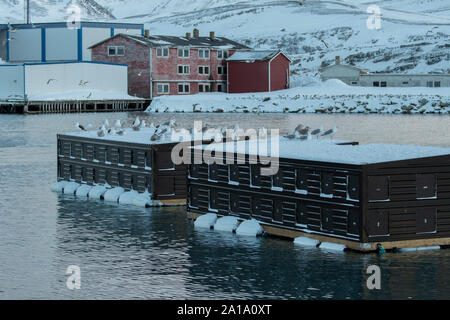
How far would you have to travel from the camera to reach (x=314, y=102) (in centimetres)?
10519

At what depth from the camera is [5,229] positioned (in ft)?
89.4

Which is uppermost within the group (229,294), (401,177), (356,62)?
(356,62)

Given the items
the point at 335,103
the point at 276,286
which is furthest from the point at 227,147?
the point at 335,103

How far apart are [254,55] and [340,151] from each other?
8394cm

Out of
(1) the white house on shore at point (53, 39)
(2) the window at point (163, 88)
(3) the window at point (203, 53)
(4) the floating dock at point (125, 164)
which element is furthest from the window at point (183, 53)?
(4) the floating dock at point (125, 164)

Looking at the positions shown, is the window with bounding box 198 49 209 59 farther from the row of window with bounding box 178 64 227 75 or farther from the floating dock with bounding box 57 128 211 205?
the floating dock with bounding box 57 128 211 205

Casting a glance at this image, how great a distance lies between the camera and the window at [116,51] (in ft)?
354

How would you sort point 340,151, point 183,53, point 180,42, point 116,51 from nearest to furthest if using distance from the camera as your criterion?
1. point 340,151
2. point 183,53
3. point 116,51
4. point 180,42

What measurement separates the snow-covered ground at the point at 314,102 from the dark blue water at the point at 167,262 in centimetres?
7210

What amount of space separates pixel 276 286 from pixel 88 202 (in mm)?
13406

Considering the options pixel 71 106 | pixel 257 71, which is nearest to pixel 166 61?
pixel 257 71

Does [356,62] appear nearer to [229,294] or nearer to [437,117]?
[437,117]

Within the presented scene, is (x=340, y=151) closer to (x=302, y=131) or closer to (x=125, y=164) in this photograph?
(x=302, y=131)

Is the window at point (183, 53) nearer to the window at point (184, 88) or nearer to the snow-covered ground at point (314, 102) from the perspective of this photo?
the window at point (184, 88)
